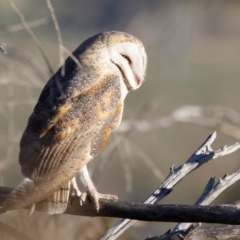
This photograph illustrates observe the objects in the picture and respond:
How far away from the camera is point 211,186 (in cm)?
293

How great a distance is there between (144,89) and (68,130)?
51.3 feet

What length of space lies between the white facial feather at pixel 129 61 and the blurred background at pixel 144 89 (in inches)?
7.8

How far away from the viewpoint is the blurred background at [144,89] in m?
3.31

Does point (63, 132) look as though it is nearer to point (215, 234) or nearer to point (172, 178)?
point (172, 178)

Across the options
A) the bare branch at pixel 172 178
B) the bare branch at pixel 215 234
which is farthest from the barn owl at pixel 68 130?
the bare branch at pixel 215 234

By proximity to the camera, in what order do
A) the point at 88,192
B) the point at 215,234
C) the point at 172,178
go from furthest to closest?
the point at 88,192 → the point at 172,178 → the point at 215,234

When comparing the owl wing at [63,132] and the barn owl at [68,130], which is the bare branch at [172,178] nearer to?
the barn owl at [68,130]

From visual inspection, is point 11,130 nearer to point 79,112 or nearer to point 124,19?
point 79,112

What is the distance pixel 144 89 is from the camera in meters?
18.6

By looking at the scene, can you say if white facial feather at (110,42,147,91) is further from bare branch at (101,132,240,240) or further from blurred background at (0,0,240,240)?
bare branch at (101,132,240,240)

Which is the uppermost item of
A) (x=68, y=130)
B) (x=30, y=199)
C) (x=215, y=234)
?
(x=68, y=130)

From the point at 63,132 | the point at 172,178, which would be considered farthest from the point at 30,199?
the point at 172,178

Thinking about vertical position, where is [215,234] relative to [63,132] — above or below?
below

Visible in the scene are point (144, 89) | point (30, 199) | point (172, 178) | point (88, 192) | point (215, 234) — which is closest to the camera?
point (215, 234)
